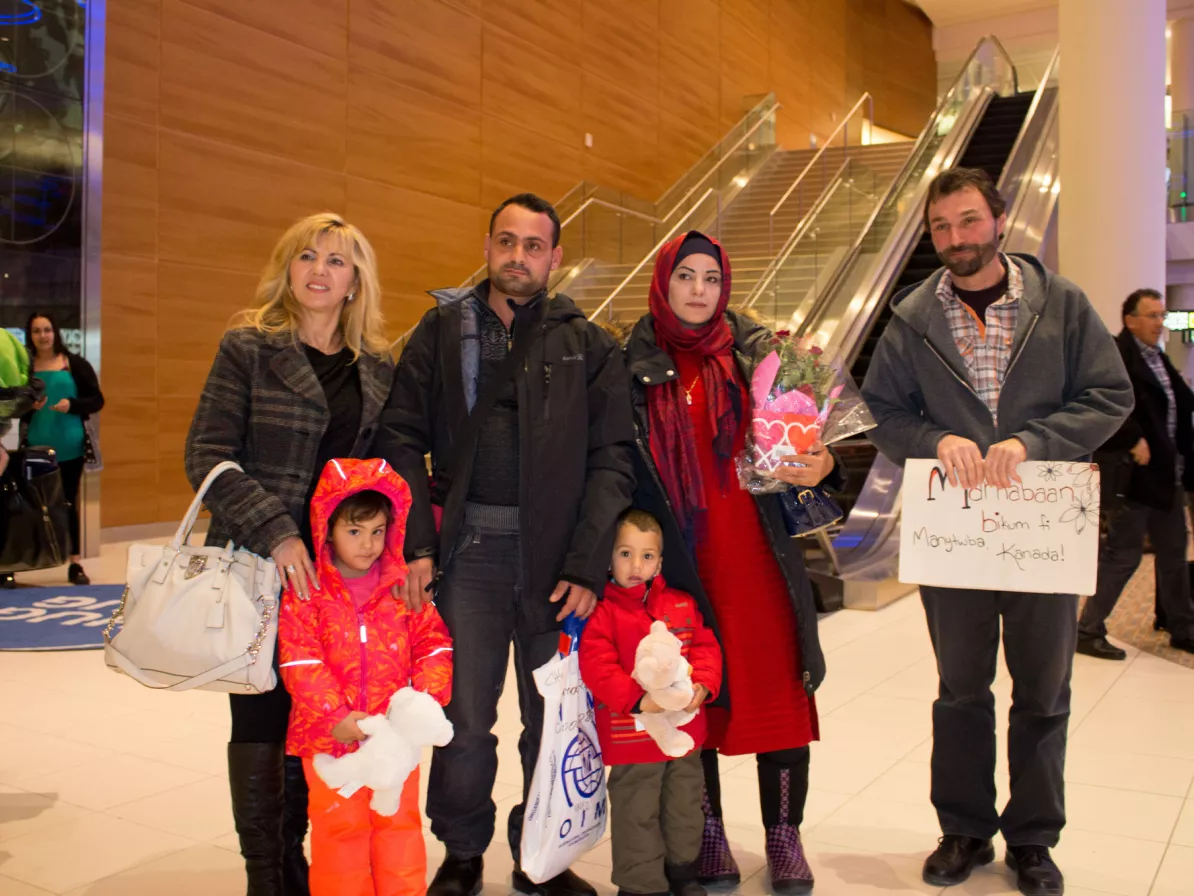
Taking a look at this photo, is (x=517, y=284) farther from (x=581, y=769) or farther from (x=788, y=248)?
(x=788, y=248)

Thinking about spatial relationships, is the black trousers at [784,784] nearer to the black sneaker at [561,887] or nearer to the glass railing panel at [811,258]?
the black sneaker at [561,887]

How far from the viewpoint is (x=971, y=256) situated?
9.46 feet

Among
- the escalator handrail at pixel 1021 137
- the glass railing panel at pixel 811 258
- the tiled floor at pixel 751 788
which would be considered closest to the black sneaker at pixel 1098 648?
the tiled floor at pixel 751 788

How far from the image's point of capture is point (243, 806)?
2.53m

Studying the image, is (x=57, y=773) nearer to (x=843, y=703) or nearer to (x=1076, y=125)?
(x=843, y=703)

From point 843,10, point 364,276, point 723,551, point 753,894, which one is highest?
point 843,10

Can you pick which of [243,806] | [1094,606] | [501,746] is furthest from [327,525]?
[1094,606]

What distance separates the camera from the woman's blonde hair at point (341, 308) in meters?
2.68

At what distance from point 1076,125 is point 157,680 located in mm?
9053

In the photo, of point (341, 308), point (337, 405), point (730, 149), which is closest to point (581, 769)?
point (337, 405)

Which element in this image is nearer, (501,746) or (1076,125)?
(501,746)

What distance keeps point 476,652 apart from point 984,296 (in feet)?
5.55

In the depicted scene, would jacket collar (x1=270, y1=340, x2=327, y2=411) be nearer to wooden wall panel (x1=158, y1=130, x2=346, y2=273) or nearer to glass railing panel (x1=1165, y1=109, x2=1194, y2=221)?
wooden wall panel (x1=158, y1=130, x2=346, y2=273)

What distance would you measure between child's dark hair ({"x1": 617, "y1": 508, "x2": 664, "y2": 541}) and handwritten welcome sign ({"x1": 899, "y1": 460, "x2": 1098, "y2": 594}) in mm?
631
